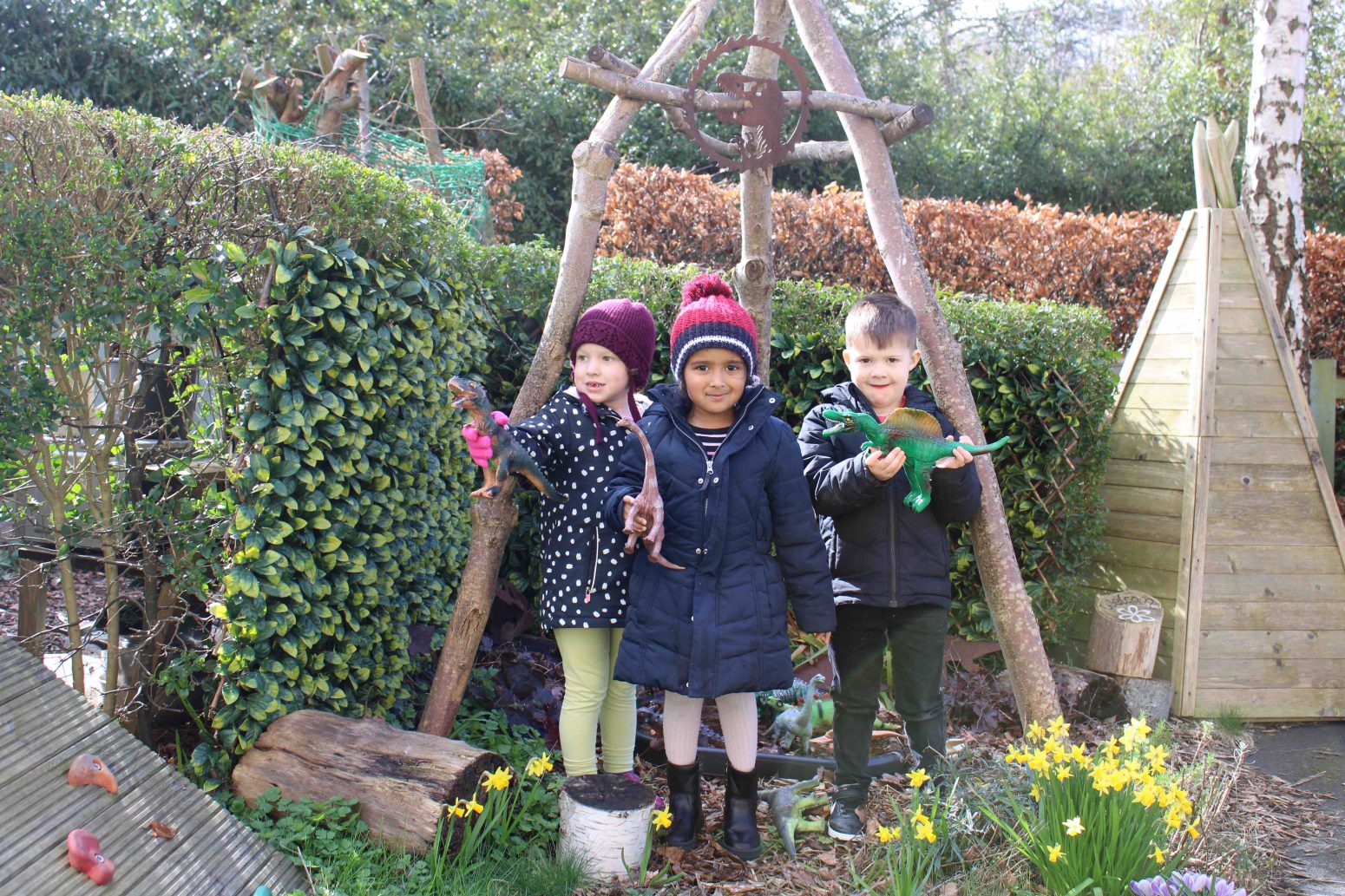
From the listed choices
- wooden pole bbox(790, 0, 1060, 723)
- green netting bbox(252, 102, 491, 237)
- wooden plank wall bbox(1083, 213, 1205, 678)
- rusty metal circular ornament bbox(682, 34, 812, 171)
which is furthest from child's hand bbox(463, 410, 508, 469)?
wooden plank wall bbox(1083, 213, 1205, 678)

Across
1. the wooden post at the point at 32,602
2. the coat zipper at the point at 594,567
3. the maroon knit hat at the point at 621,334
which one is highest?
the maroon knit hat at the point at 621,334

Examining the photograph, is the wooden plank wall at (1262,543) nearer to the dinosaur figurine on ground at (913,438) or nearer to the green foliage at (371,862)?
the dinosaur figurine on ground at (913,438)

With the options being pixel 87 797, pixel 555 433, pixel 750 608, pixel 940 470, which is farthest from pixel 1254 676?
pixel 87 797

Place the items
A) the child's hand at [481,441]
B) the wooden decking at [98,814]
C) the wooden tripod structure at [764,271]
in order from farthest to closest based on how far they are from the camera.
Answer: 1. the wooden tripod structure at [764,271]
2. the child's hand at [481,441]
3. the wooden decking at [98,814]

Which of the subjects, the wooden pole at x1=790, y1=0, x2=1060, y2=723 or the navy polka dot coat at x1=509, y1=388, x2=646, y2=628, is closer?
the navy polka dot coat at x1=509, y1=388, x2=646, y2=628

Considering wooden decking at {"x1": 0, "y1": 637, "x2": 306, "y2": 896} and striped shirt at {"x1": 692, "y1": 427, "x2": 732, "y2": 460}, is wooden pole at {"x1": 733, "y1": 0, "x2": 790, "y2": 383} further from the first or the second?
wooden decking at {"x1": 0, "y1": 637, "x2": 306, "y2": 896}

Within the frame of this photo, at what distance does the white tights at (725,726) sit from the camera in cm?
299

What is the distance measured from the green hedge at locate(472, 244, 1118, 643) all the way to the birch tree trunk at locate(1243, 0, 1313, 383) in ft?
11.5

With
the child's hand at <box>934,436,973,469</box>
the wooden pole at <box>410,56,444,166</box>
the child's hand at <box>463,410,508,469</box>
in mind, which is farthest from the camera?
the wooden pole at <box>410,56,444,166</box>

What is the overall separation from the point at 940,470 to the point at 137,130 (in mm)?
2501

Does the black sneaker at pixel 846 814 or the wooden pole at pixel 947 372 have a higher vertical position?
the wooden pole at pixel 947 372

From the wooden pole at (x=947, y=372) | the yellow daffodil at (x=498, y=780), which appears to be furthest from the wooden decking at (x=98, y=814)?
the wooden pole at (x=947, y=372)

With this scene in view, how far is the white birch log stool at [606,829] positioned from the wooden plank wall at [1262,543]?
9.56 ft

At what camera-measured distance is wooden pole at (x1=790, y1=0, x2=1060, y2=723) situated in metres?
3.50
